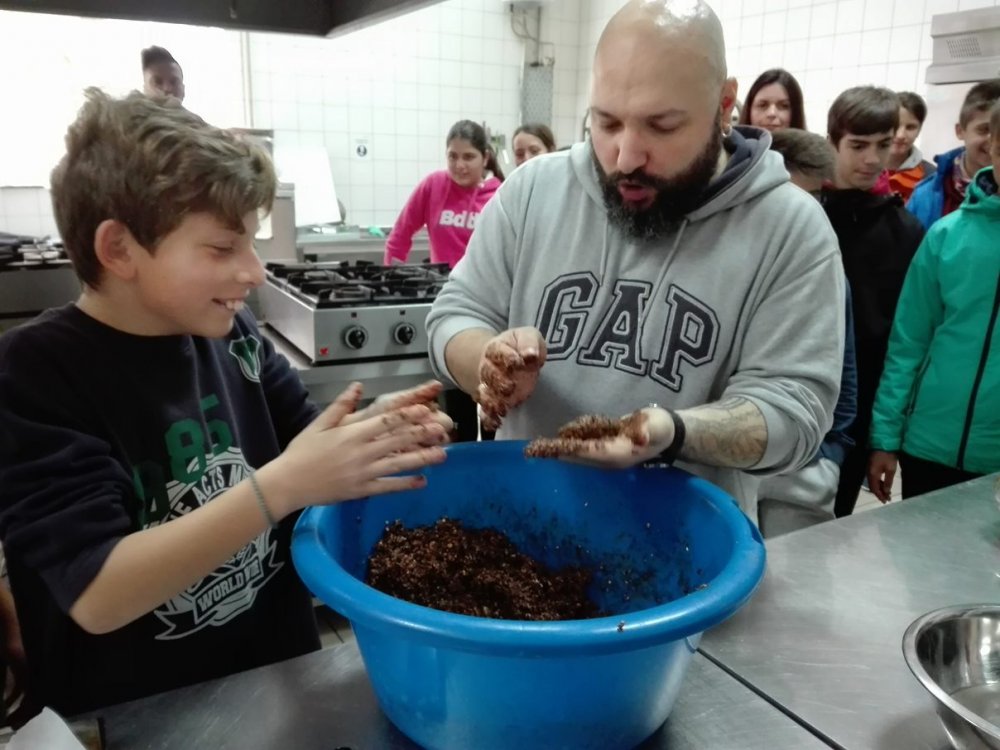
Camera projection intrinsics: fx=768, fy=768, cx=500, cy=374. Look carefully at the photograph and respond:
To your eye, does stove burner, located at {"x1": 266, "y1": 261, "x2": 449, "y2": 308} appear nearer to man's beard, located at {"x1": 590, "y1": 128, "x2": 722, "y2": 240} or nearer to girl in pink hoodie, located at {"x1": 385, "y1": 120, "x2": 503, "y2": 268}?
girl in pink hoodie, located at {"x1": 385, "y1": 120, "x2": 503, "y2": 268}

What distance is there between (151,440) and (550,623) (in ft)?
1.83

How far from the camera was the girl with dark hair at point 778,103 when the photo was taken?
7.98 feet

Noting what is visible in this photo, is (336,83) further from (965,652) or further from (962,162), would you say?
(965,652)

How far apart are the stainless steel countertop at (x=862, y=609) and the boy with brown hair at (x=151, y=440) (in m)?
0.49

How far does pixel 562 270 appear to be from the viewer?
1164 millimetres

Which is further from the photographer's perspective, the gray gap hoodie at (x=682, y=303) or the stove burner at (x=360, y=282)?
the stove burner at (x=360, y=282)

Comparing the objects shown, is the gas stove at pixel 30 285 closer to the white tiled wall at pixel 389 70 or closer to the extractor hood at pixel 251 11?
the extractor hood at pixel 251 11

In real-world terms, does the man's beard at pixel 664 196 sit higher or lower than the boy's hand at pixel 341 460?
higher

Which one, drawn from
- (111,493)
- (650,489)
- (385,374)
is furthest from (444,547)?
(385,374)

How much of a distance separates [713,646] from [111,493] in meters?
0.71

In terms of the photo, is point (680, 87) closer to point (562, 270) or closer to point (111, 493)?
point (562, 270)

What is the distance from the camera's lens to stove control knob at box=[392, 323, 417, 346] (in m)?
2.21

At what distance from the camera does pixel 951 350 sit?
179 cm

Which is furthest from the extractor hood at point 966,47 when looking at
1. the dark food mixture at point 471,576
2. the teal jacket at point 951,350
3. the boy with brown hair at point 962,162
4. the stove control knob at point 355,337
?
the dark food mixture at point 471,576
